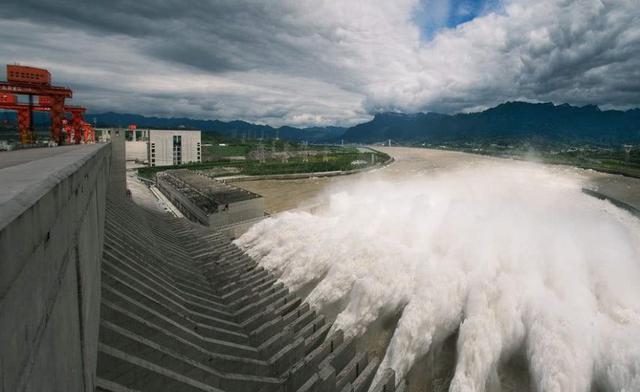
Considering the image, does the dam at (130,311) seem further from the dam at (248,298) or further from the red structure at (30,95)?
the red structure at (30,95)

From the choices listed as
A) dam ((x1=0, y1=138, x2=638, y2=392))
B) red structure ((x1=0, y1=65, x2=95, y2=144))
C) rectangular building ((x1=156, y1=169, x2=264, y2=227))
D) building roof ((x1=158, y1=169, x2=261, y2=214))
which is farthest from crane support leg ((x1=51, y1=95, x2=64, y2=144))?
dam ((x1=0, y1=138, x2=638, y2=392))

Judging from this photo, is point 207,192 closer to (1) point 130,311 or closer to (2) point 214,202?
(2) point 214,202

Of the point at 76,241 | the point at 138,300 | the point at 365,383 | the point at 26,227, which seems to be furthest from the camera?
the point at 365,383

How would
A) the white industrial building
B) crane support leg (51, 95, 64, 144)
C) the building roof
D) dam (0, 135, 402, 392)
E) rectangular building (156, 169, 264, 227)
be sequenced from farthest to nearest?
the white industrial building → the building roof → crane support leg (51, 95, 64, 144) → rectangular building (156, 169, 264, 227) → dam (0, 135, 402, 392)

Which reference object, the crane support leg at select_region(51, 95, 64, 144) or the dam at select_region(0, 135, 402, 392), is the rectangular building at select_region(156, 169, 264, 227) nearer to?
the dam at select_region(0, 135, 402, 392)

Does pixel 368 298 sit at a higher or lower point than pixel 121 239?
lower

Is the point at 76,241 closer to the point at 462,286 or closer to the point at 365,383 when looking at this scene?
the point at 365,383

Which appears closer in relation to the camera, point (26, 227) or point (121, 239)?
point (26, 227)

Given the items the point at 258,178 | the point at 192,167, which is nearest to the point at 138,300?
the point at 258,178
